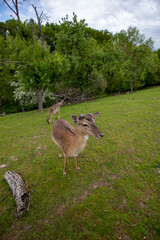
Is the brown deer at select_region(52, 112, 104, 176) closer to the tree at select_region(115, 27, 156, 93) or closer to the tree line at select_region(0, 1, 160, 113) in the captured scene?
the tree line at select_region(0, 1, 160, 113)

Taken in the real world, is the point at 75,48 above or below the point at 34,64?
above

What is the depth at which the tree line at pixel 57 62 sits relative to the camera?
18312mm

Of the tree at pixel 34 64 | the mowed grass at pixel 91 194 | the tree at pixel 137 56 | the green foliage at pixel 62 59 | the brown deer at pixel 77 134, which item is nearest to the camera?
the mowed grass at pixel 91 194

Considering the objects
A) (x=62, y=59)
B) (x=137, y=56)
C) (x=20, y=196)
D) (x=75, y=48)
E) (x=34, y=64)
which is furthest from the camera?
(x=137, y=56)

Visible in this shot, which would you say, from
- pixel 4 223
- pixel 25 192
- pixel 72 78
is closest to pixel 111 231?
pixel 25 192

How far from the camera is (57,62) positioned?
18.3 m

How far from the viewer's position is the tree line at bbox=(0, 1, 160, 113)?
721 inches

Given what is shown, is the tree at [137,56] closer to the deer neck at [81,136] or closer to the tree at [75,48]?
the tree at [75,48]

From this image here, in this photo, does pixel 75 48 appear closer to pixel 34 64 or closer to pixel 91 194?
pixel 34 64

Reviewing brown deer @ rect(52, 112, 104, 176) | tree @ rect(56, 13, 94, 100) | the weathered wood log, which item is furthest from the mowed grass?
tree @ rect(56, 13, 94, 100)

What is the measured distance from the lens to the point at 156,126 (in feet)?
28.9

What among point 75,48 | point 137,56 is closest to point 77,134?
point 75,48

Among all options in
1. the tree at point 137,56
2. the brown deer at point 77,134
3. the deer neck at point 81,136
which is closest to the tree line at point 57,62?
the tree at point 137,56

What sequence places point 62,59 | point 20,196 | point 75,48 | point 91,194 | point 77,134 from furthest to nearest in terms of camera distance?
point 75,48 → point 62,59 → point 77,134 → point 91,194 → point 20,196
